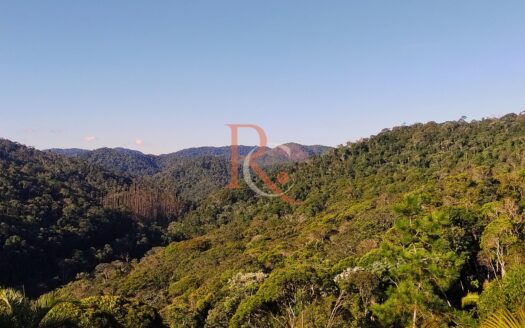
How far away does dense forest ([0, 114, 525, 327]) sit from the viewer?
1510 cm

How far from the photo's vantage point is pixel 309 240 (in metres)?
55.5

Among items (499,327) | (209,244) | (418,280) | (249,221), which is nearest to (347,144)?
(249,221)

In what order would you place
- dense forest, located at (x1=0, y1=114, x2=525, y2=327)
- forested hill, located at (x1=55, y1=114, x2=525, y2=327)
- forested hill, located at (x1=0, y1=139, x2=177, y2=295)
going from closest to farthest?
dense forest, located at (x1=0, y1=114, x2=525, y2=327)
forested hill, located at (x1=55, y1=114, x2=525, y2=327)
forested hill, located at (x1=0, y1=139, x2=177, y2=295)

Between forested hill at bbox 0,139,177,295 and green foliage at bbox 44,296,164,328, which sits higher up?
green foliage at bbox 44,296,164,328

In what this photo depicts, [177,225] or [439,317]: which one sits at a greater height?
[439,317]

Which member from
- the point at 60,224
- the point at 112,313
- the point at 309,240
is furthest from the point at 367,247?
the point at 60,224

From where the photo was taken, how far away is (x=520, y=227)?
2544 cm

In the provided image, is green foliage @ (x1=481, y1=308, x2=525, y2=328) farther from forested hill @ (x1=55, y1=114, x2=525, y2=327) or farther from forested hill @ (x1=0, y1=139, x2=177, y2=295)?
forested hill @ (x1=0, y1=139, x2=177, y2=295)

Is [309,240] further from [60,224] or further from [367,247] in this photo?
[60,224]

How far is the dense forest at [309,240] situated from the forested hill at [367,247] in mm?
116

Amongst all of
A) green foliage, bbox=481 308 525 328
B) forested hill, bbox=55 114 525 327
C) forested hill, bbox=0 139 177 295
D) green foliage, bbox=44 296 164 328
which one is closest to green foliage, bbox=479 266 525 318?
forested hill, bbox=55 114 525 327

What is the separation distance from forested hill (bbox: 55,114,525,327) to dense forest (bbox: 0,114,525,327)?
116 mm

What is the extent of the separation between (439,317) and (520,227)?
1459cm

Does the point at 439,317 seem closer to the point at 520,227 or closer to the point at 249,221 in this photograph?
the point at 520,227
